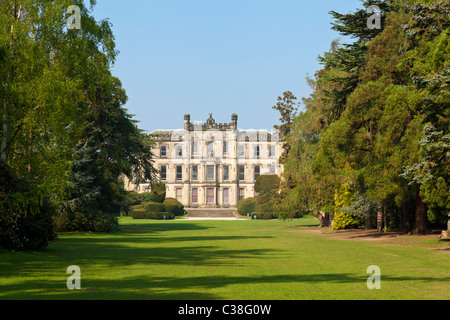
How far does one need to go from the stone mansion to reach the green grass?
228ft

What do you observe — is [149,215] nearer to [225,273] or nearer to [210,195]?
[210,195]

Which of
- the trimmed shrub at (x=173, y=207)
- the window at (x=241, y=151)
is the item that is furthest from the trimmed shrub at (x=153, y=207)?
the window at (x=241, y=151)

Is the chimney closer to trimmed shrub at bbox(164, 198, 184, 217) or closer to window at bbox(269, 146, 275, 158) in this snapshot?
window at bbox(269, 146, 275, 158)

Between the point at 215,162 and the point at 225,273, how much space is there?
7749 cm

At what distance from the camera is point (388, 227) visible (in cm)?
3341

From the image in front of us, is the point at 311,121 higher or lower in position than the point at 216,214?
higher

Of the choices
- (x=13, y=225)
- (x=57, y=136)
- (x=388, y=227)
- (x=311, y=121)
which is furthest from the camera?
(x=311, y=121)

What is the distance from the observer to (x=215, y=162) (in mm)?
89812

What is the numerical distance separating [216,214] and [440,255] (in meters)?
58.9

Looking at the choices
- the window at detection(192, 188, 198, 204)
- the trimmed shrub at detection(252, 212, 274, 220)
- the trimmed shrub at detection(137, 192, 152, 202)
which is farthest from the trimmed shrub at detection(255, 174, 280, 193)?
the window at detection(192, 188, 198, 204)

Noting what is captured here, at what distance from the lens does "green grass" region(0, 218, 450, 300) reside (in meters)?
9.30
